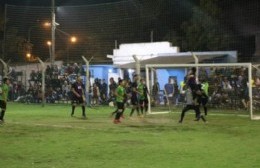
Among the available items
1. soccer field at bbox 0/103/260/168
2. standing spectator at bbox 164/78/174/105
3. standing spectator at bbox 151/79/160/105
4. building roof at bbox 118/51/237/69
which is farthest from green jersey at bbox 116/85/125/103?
building roof at bbox 118/51/237/69

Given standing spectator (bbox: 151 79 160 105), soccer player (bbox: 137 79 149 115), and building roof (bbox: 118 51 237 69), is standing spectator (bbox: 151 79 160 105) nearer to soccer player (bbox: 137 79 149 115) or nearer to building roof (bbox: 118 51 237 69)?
building roof (bbox: 118 51 237 69)

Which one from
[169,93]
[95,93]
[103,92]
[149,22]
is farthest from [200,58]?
[149,22]

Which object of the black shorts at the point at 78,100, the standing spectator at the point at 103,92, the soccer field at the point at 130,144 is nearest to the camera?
the soccer field at the point at 130,144

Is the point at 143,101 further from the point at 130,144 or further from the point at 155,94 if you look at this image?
the point at 130,144

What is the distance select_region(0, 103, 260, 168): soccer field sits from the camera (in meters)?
11.0

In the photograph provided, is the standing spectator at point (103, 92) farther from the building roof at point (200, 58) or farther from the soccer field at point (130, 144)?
the soccer field at point (130, 144)

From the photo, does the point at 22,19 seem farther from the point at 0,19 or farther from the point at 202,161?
the point at 202,161

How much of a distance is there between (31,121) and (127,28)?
32.8 meters

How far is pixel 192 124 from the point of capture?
1942cm

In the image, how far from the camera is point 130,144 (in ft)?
45.3

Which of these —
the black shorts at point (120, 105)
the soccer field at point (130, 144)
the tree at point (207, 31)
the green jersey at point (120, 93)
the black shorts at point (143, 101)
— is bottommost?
the soccer field at point (130, 144)

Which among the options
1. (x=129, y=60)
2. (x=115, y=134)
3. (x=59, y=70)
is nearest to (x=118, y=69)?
(x=129, y=60)

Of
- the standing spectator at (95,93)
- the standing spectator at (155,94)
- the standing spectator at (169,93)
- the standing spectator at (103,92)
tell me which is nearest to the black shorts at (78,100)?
the standing spectator at (155,94)

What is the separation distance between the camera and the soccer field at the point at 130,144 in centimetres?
1100
